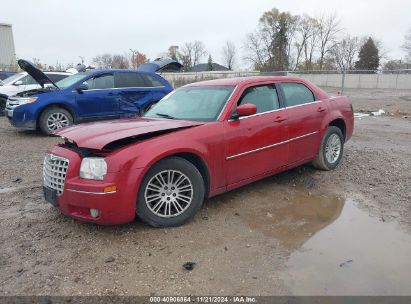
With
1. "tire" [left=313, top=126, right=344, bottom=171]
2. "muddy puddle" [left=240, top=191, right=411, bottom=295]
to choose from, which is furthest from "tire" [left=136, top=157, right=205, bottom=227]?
"tire" [left=313, top=126, right=344, bottom=171]

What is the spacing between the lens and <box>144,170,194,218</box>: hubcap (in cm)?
405

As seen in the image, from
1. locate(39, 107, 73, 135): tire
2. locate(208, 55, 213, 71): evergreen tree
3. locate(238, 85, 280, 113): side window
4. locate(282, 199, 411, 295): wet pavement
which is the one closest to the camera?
locate(282, 199, 411, 295): wet pavement

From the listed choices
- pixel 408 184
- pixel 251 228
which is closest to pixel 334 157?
pixel 408 184

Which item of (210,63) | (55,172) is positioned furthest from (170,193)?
(210,63)

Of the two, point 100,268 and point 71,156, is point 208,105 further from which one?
point 100,268

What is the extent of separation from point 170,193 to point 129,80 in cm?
687

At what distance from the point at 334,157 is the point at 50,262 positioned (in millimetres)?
4598

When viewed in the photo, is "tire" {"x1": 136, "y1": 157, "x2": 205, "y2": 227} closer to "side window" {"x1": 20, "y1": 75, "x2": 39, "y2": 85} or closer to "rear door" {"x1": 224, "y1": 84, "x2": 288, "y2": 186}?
"rear door" {"x1": 224, "y1": 84, "x2": 288, "y2": 186}

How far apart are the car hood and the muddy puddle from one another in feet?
4.59

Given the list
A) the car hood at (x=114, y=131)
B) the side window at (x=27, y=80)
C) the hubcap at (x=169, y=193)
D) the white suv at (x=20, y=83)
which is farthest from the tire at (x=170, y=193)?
the side window at (x=27, y=80)

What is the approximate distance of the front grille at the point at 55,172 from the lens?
13.1 feet

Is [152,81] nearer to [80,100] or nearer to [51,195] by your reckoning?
[80,100]

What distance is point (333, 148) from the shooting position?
6.32m

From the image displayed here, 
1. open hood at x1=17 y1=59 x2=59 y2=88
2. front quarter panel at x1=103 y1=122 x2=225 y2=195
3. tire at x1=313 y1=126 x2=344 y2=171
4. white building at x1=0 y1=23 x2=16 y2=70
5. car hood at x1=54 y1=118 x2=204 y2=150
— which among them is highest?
white building at x1=0 y1=23 x2=16 y2=70
